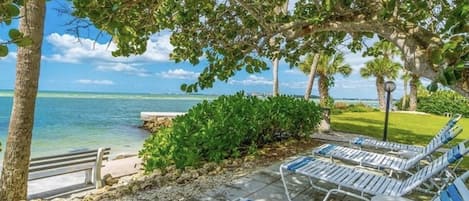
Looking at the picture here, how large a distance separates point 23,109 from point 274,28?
3514 mm

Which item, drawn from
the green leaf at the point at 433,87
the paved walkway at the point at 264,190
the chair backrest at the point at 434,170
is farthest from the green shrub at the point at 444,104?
the green leaf at the point at 433,87

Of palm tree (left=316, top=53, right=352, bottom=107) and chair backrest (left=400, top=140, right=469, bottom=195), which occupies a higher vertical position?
palm tree (left=316, top=53, right=352, bottom=107)

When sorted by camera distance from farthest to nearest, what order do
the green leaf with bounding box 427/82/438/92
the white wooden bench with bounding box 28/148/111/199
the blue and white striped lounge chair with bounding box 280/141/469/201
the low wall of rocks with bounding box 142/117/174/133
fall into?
the low wall of rocks with bounding box 142/117/174/133 < the white wooden bench with bounding box 28/148/111/199 < the blue and white striped lounge chair with bounding box 280/141/469/201 < the green leaf with bounding box 427/82/438/92

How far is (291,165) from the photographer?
4.26 m

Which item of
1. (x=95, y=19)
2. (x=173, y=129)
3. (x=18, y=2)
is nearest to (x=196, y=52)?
(x=173, y=129)

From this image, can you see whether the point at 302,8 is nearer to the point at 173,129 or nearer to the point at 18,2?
the point at 173,129

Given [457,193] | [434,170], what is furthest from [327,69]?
[457,193]

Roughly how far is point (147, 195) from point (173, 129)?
1.94 m

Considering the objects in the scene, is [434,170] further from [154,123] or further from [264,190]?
[154,123]

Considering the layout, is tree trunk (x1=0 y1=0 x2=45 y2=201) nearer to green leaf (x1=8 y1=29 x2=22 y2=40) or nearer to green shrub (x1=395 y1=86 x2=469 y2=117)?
green leaf (x1=8 y1=29 x2=22 y2=40)

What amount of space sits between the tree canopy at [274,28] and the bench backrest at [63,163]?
8.42 ft

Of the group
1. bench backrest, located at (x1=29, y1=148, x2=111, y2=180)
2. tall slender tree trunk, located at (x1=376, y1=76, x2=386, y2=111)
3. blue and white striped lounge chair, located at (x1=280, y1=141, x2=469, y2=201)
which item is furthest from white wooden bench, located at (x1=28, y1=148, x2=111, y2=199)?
tall slender tree trunk, located at (x1=376, y1=76, x2=386, y2=111)

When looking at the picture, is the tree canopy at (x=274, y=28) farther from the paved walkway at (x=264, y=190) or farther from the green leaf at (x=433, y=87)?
the paved walkway at (x=264, y=190)

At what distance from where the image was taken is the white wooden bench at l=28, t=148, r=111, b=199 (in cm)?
612
